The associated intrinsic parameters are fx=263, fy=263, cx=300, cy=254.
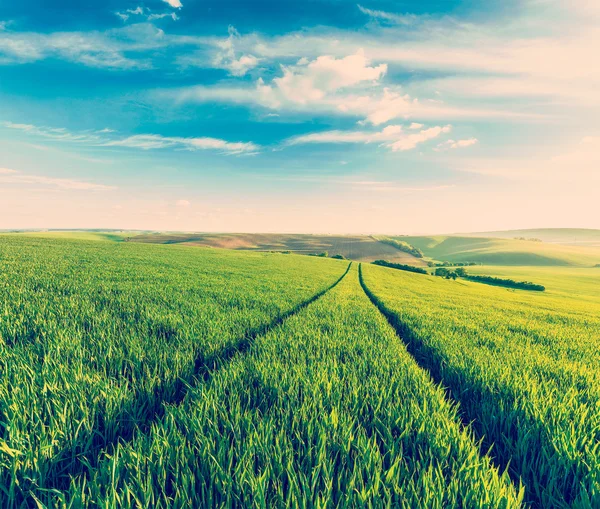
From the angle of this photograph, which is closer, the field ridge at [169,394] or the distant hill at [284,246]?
the field ridge at [169,394]

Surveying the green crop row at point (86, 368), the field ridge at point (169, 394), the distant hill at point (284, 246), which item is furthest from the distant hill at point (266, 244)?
the field ridge at point (169, 394)

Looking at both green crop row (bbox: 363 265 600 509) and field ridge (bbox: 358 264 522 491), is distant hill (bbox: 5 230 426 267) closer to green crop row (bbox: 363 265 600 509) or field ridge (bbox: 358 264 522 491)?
field ridge (bbox: 358 264 522 491)

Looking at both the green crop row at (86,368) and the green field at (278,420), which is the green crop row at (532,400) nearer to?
the green field at (278,420)

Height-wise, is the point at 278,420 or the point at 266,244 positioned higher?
the point at 266,244

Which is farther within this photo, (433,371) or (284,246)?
(284,246)

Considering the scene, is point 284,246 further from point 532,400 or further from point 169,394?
point 532,400

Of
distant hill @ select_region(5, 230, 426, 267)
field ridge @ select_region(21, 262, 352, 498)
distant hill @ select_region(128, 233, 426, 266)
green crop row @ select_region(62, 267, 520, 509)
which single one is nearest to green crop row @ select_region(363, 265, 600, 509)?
green crop row @ select_region(62, 267, 520, 509)

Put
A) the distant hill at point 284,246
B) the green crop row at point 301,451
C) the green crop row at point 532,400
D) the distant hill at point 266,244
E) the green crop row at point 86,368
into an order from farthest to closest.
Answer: the distant hill at point 284,246
the distant hill at point 266,244
the green crop row at point 532,400
the green crop row at point 86,368
the green crop row at point 301,451

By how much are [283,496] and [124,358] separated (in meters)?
2.92

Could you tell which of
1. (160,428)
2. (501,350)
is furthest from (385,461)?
(501,350)

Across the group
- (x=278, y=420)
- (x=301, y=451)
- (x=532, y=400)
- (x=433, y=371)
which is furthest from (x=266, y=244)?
(x=301, y=451)

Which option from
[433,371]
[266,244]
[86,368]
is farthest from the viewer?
[266,244]

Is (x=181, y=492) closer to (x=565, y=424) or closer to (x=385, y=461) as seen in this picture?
(x=385, y=461)

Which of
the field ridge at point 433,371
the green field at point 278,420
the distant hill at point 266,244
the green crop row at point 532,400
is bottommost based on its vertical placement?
the field ridge at point 433,371
